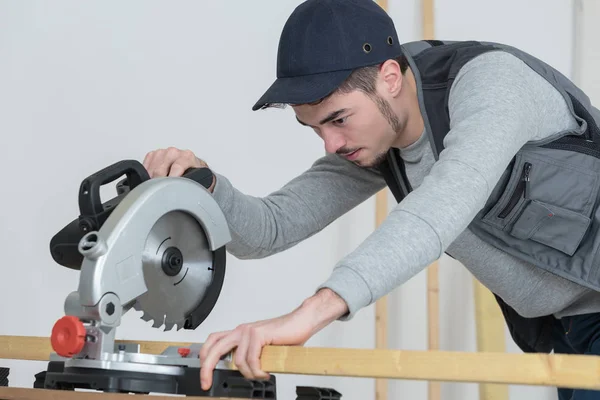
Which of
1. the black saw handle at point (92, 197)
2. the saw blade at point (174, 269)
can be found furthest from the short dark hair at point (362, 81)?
the black saw handle at point (92, 197)

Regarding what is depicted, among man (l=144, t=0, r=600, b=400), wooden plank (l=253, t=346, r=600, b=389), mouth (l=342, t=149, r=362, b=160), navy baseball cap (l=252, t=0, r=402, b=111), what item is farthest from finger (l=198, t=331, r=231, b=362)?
mouth (l=342, t=149, r=362, b=160)

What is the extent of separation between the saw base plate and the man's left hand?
0.02 m

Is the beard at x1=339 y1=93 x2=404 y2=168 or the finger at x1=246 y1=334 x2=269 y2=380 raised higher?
the beard at x1=339 y1=93 x2=404 y2=168

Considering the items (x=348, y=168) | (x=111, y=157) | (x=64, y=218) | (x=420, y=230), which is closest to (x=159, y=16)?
(x=111, y=157)

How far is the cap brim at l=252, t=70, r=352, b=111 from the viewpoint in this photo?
57.9 inches

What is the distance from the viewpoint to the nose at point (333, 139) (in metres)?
1.58

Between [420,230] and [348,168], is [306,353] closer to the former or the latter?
[420,230]

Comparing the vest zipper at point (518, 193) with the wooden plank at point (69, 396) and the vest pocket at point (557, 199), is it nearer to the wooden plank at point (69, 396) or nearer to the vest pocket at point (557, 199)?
the vest pocket at point (557, 199)

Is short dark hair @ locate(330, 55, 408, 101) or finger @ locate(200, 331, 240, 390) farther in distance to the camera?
short dark hair @ locate(330, 55, 408, 101)

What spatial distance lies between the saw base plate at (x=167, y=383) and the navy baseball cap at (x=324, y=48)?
0.58 metres

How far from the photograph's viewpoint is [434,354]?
95 centimetres

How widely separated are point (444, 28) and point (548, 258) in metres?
1.57

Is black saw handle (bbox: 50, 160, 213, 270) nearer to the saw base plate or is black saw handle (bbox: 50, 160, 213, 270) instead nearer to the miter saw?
the miter saw

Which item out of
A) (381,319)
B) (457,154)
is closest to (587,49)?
(381,319)
